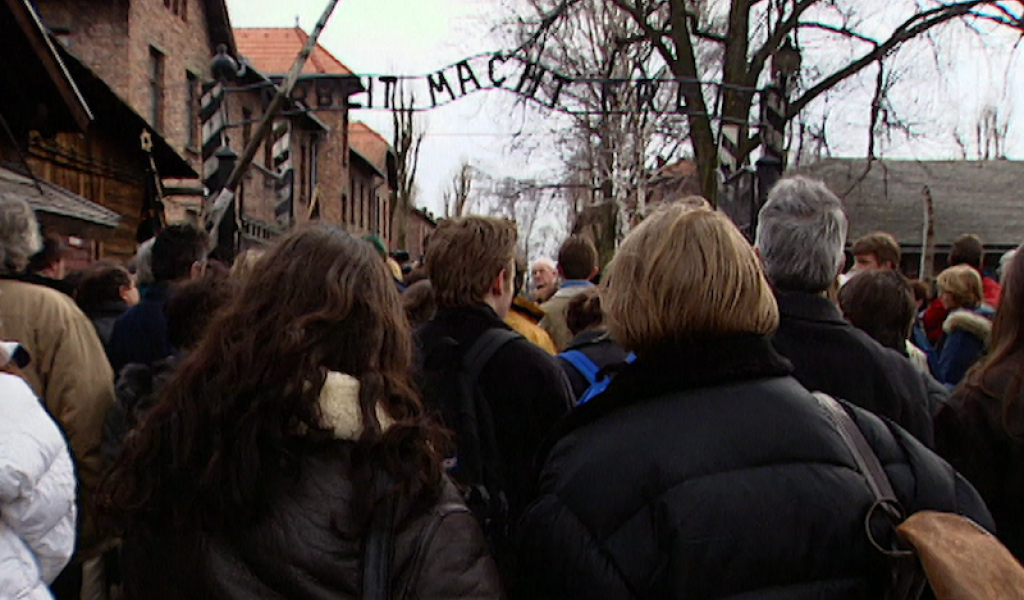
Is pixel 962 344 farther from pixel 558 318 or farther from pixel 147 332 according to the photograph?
pixel 147 332

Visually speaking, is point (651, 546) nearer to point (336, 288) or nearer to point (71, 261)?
point (336, 288)

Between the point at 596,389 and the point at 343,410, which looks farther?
the point at 596,389

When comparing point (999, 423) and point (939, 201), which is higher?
point (939, 201)

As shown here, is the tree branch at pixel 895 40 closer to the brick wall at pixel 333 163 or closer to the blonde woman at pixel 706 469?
the blonde woman at pixel 706 469

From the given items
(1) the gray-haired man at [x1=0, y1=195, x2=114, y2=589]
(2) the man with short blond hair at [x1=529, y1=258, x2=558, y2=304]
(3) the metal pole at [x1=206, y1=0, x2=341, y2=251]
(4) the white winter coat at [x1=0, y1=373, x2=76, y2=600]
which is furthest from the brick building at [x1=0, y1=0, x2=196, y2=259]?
(2) the man with short blond hair at [x1=529, y1=258, x2=558, y2=304]

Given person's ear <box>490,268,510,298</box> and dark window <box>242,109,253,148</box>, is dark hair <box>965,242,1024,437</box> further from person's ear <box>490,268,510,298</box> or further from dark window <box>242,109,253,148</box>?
dark window <box>242,109,253,148</box>

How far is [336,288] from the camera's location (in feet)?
6.24

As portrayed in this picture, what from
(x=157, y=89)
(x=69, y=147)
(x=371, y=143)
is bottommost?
(x=69, y=147)

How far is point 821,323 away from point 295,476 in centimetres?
189

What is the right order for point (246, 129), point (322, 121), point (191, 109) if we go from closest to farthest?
point (191, 109), point (246, 129), point (322, 121)

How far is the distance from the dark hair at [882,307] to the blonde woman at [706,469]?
200 cm

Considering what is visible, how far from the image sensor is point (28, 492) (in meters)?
2.19

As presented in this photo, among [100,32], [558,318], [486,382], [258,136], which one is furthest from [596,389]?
[100,32]

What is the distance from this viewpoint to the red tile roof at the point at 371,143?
183 ft
